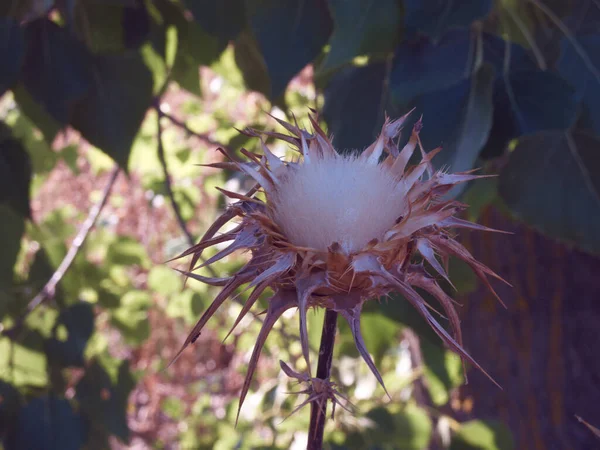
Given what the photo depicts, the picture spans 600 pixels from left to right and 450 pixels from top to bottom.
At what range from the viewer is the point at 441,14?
2.00 feet

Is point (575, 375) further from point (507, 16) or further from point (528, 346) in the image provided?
point (507, 16)

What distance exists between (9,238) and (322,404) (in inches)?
36.9

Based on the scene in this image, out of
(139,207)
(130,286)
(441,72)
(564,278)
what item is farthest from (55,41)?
(139,207)

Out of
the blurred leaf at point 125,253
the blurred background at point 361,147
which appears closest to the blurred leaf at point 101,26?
the blurred background at point 361,147

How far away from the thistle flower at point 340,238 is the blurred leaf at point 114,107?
581 millimetres

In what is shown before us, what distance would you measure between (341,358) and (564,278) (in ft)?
1.37

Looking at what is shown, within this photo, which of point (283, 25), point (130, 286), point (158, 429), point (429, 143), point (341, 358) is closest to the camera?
point (429, 143)

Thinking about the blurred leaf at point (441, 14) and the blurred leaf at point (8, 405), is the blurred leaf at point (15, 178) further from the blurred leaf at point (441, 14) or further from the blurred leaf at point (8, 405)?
the blurred leaf at point (441, 14)

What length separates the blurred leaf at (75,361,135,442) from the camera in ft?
3.73

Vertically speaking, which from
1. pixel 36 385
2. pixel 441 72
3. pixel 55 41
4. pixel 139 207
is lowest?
pixel 36 385

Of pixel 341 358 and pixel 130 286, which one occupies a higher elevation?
pixel 130 286

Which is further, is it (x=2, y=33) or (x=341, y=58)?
(x=2, y=33)

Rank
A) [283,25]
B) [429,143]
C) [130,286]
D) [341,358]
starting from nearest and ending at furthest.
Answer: [429,143] < [283,25] < [341,358] < [130,286]

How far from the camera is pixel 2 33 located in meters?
0.76
